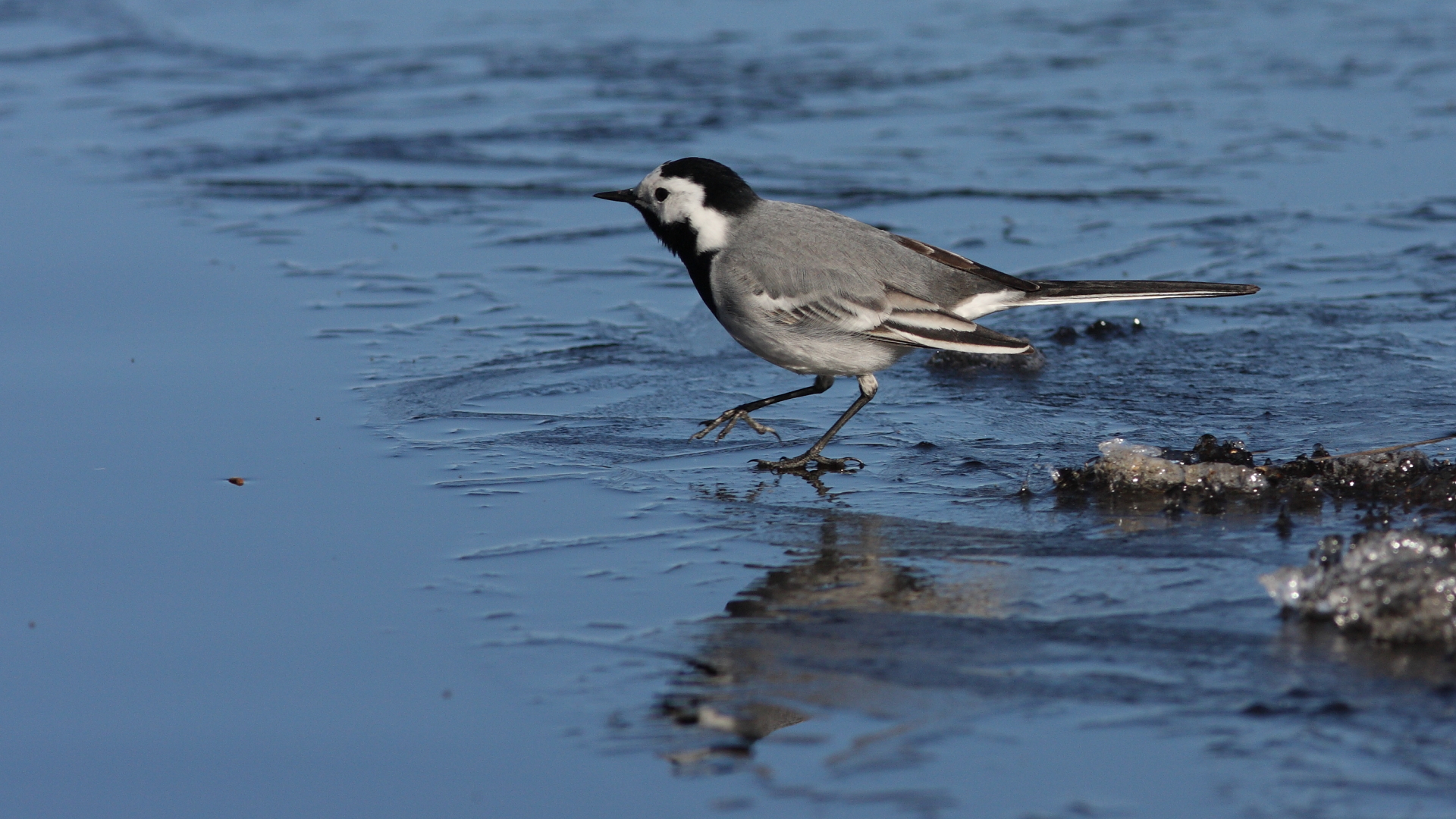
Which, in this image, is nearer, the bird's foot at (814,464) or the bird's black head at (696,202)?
the bird's foot at (814,464)

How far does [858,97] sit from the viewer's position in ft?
41.5

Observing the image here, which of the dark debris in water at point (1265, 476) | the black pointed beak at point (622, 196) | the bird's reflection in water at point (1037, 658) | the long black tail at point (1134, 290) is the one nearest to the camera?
the bird's reflection in water at point (1037, 658)

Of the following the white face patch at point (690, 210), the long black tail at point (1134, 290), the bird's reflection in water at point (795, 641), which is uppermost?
the white face patch at point (690, 210)

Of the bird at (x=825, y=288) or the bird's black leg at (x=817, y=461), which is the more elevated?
the bird at (x=825, y=288)

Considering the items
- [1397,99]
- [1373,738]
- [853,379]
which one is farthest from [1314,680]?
[1397,99]

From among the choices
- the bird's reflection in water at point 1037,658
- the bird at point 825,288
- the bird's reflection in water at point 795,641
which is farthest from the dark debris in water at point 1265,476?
the bird's reflection in water at point 795,641

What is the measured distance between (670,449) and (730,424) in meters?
0.28

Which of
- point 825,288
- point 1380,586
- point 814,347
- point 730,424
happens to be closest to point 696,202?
point 825,288

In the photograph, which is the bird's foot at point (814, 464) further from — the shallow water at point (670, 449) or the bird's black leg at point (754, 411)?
the bird's black leg at point (754, 411)

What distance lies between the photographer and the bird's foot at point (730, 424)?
6273mm

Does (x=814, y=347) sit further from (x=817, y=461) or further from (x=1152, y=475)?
(x=1152, y=475)

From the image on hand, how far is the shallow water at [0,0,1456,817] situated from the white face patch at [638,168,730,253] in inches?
31.6

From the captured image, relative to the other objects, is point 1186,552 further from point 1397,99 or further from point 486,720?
point 1397,99

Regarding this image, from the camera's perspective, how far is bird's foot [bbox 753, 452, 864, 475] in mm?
6055
